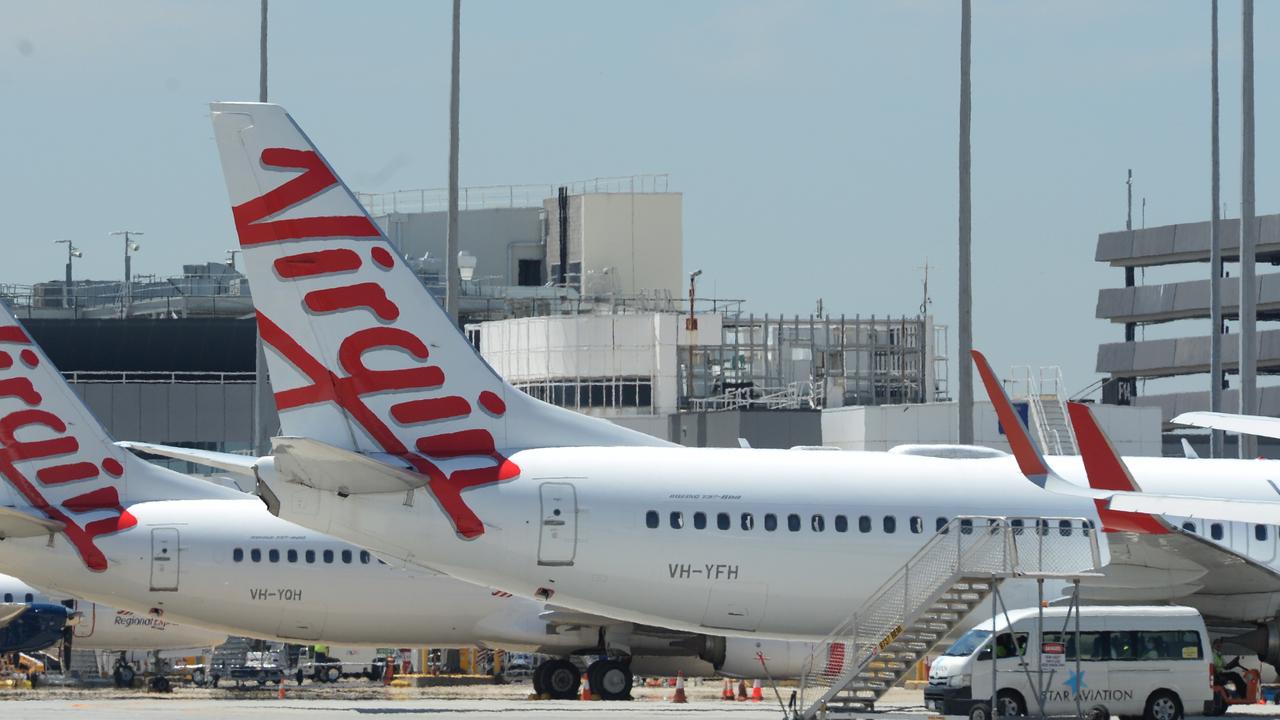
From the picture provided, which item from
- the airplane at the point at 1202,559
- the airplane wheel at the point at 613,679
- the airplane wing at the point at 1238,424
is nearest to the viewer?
the airplane wing at the point at 1238,424

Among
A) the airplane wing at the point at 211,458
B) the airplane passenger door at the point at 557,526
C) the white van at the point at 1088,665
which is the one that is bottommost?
the white van at the point at 1088,665

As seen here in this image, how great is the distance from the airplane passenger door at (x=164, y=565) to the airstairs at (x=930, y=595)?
45.6 ft

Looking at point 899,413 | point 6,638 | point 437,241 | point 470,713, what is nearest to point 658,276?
point 437,241

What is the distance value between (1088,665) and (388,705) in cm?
1234

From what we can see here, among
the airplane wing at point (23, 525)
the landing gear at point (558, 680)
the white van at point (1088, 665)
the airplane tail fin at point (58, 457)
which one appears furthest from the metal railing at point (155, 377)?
the white van at point (1088, 665)

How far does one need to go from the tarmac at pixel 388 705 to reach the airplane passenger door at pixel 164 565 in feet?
7.17

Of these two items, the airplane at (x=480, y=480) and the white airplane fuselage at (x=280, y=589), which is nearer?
the airplane at (x=480, y=480)

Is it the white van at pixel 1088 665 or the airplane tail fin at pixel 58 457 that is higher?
the airplane tail fin at pixel 58 457

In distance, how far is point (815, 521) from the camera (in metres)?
29.6

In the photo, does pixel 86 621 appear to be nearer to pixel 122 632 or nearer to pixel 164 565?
pixel 122 632

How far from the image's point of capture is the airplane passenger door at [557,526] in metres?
28.2

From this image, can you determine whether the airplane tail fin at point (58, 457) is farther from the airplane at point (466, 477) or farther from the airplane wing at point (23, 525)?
the airplane at point (466, 477)

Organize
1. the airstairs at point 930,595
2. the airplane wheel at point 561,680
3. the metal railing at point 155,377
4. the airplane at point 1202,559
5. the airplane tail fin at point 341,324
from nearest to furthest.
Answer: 1. the airstairs at point 930,595
2. the airplane tail fin at point 341,324
3. the airplane at point 1202,559
4. the airplane wheel at point 561,680
5. the metal railing at point 155,377

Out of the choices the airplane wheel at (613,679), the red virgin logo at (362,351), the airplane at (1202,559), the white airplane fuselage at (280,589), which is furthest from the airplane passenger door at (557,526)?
the white airplane fuselage at (280,589)
